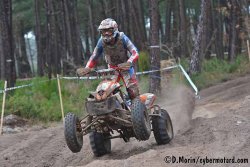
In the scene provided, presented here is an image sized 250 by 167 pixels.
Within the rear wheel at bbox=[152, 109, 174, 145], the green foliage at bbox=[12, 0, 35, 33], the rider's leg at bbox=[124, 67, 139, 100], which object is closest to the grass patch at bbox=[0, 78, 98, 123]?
the rider's leg at bbox=[124, 67, 139, 100]

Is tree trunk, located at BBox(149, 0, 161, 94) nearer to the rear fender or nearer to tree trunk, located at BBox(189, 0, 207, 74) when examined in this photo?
tree trunk, located at BBox(189, 0, 207, 74)

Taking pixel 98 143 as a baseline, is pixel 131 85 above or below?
above

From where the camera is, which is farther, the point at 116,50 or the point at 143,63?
the point at 143,63

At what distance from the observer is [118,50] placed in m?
9.34

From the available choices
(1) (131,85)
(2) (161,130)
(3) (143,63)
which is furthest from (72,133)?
(3) (143,63)

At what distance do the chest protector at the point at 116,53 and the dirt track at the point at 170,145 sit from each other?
1.59 metres

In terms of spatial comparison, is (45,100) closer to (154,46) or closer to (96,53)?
(154,46)

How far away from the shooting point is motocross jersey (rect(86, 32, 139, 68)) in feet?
30.4

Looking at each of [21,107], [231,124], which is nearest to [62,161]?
[231,124]

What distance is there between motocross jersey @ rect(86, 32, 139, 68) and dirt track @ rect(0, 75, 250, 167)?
1.60 m

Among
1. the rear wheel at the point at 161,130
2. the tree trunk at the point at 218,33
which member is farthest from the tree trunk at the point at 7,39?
the tree trunk at the point at 218,33

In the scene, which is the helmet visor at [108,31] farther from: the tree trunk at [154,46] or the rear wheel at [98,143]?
the tree trunk at [154,46]

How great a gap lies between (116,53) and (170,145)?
183 centimetres

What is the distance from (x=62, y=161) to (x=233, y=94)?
8749mm
